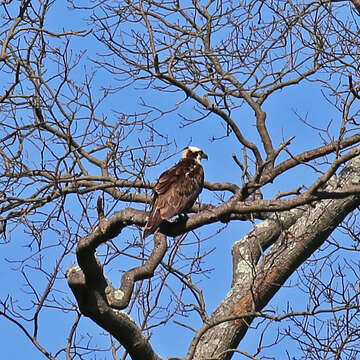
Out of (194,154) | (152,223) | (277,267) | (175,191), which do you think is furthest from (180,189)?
(277,267)

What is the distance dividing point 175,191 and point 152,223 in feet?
2.12

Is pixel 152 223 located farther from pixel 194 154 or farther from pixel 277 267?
pixel 194 154

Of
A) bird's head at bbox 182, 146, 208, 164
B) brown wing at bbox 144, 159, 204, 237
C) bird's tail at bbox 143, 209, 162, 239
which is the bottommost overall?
bird's tail at bbox 143, 209, 162, 239

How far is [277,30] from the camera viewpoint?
25.6 feet

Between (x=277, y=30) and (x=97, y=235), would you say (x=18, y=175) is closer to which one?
(x=97, y=235)

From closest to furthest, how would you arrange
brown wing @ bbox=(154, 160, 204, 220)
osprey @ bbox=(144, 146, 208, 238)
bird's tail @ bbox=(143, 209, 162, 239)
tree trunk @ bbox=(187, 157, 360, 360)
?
bird's tail @ bbox=(143, 209, 162, 239) < osprey @ bbox=(144, 146, 208, 238) < brown wing @ bbox=(154, 160, 204, 220) < tree trunk @ bbox=(187, 157, 360, 360)

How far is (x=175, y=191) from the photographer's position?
5949 millimetres

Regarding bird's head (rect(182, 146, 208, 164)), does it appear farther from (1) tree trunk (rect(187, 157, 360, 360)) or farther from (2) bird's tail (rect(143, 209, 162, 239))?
(2) bird's tail (rect(143, 209, 162, 239))

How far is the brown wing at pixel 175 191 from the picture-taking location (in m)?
5.47

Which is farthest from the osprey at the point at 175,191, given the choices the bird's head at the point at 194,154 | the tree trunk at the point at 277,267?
the tree trunk at the point at 277,267

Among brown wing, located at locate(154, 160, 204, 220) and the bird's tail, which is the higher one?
brown wing, located at locate(154, 160, 204, 220)

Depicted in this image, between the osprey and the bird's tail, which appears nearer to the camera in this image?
the bird's tail

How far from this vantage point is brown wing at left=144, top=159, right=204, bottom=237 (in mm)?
5473

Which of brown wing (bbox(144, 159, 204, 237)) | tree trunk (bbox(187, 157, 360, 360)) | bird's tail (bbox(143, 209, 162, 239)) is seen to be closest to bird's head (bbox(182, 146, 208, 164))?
brown wing (bbox(144, 159, 204, 237))
